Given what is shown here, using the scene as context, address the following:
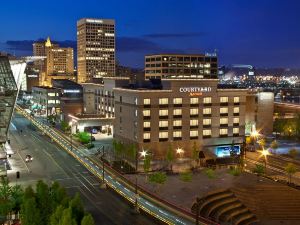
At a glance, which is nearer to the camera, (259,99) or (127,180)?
(127,180)

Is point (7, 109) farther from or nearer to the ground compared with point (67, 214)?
farther from the ground

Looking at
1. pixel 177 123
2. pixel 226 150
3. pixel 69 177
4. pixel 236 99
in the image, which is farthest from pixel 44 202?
pixel 236 99

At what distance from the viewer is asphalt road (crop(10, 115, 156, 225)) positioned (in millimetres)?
50375

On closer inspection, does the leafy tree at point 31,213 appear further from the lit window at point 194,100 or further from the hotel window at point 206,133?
the hotel window at point 206,133

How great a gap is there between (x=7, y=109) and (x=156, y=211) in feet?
82.0

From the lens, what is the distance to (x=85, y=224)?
35.5m

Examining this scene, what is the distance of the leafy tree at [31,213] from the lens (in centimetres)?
3994

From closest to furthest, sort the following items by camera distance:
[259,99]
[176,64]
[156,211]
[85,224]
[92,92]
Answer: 1. [85,224]
2. [156,211]
3. [259,99]
4. [92,92]
5. [176,64]

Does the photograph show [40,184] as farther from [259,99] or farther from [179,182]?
[259,99]

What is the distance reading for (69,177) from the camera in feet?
221

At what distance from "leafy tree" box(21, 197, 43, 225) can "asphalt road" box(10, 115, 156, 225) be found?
921cm

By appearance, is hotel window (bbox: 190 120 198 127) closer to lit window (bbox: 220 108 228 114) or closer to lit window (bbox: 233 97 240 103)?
lit window (bbox: 220 108 228 114)

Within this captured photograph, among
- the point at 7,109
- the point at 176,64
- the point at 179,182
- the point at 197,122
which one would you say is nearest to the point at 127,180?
the point at 179,182

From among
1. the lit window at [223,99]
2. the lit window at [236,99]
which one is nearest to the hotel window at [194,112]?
the lit window at [223,99]
